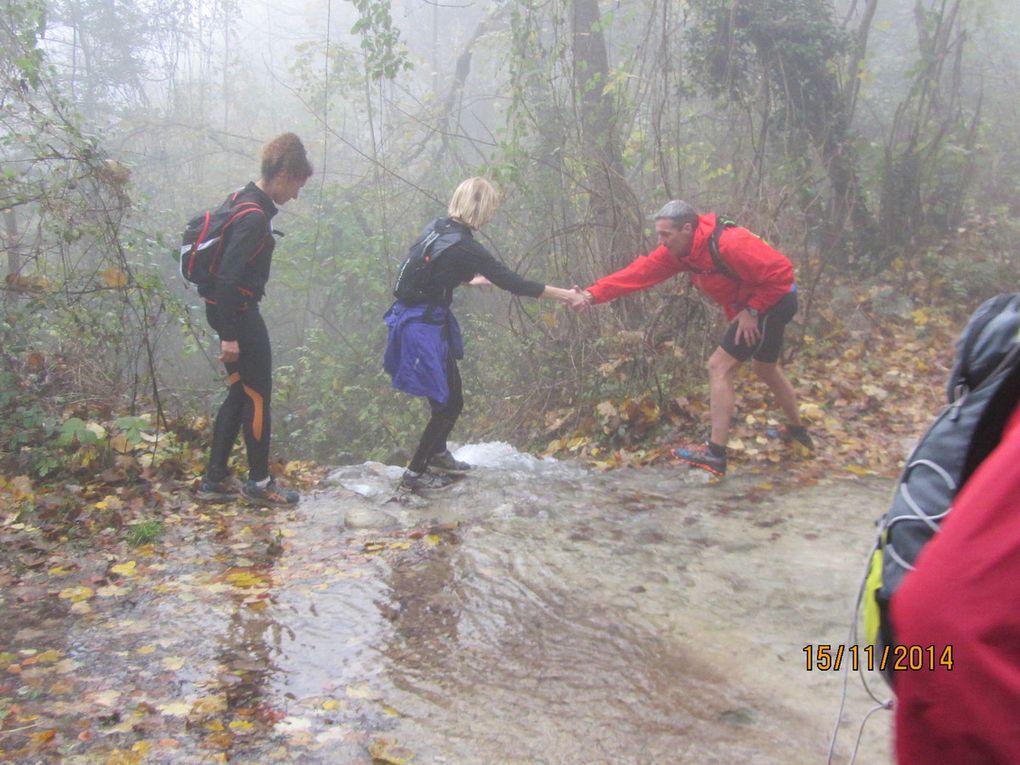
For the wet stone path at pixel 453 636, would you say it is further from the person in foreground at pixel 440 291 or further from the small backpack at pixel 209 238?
the small backpack at pixel 209 238

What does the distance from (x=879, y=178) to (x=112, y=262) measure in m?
8.68

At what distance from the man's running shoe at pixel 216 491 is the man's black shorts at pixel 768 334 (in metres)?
3.55

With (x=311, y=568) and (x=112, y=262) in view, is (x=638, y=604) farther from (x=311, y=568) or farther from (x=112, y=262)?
(x=112, y=262)

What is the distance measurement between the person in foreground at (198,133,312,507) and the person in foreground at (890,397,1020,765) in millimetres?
4328

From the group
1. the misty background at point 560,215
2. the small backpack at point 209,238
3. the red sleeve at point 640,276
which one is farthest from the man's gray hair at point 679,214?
the small backpack at point 209,238

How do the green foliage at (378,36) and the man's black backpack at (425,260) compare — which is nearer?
the man's black backpack at (425,260)

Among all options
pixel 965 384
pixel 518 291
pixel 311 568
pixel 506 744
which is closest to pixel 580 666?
pixel 506 744

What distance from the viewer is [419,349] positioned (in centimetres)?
539

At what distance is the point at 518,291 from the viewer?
556 centimetres

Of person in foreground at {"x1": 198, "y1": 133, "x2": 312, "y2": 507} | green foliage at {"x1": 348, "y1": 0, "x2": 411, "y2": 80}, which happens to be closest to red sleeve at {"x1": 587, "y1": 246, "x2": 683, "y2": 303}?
person in foreground at {"x1": 198, "y1": 133, "x2": 312, "y2": 507}

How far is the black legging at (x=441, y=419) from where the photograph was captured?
18.5 feet

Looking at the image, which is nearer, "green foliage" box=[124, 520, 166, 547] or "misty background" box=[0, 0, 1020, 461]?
"green foliage" box=[124, 520, 166, 547]

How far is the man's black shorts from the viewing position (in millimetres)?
5645

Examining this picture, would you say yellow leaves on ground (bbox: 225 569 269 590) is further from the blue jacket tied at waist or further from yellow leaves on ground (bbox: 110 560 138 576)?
the blue jacket tied at waist
